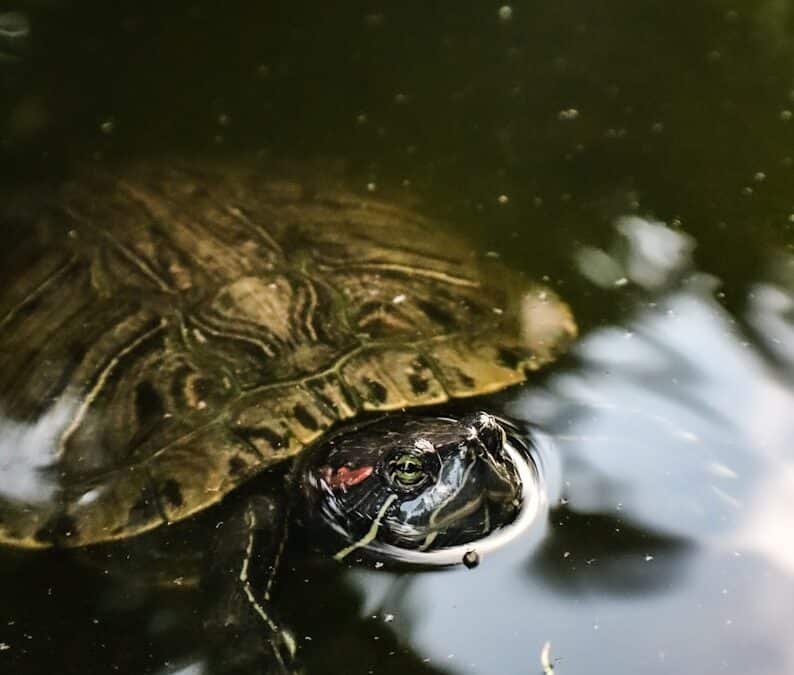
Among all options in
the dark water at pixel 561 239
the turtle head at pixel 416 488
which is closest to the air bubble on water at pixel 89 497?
the dark water at pixel 561 239

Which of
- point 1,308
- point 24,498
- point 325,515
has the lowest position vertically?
point 325,515

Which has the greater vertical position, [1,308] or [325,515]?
[1,308]

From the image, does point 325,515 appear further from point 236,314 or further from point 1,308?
point 1,308

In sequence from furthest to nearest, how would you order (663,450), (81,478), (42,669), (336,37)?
1. (336,37)
2. (663,450)
3. (81,478)
4. (42,669)

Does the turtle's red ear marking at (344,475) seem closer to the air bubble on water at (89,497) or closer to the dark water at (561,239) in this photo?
the dark water at (561,239)

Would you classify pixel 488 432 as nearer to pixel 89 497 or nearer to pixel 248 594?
pixel 248 594

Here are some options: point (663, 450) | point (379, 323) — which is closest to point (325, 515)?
point (379, 323)

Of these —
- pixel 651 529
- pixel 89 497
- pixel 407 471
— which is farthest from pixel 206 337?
pixel 651 529

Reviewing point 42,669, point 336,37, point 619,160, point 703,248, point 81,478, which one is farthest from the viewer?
point 336,37
